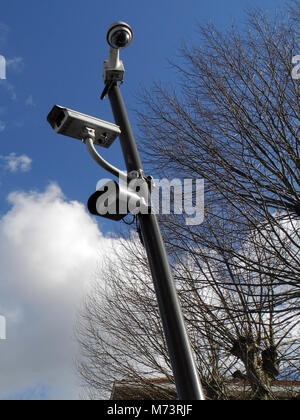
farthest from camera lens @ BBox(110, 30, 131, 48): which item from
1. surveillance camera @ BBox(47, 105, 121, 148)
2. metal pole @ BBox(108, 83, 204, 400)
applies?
metal pole @ BBox(108, 83, 204, 400)

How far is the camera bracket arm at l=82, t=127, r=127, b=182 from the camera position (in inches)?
86.0

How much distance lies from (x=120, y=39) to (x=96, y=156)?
107 centimetres

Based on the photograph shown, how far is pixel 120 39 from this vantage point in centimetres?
261

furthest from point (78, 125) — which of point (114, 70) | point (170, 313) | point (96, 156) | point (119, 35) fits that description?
point (170, 313)

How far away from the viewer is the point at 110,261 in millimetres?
7504

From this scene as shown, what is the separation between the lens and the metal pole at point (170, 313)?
4.98ft

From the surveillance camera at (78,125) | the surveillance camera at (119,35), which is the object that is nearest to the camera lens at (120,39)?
the surveillance camera at (119,35)

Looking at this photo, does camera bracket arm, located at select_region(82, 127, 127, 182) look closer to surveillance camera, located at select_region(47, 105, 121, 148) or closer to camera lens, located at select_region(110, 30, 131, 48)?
surveillance camera, located at select_region(47, 105, 121, 148)

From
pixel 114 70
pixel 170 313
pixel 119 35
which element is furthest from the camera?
pixel 114 70

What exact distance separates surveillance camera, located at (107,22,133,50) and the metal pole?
3.23 ft

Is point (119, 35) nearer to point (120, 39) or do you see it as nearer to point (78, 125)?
point (120, 39)

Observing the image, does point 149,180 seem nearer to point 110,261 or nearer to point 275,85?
point 275,85

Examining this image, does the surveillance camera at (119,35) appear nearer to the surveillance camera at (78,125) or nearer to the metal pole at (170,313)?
the surveillance camera at (78,125)
